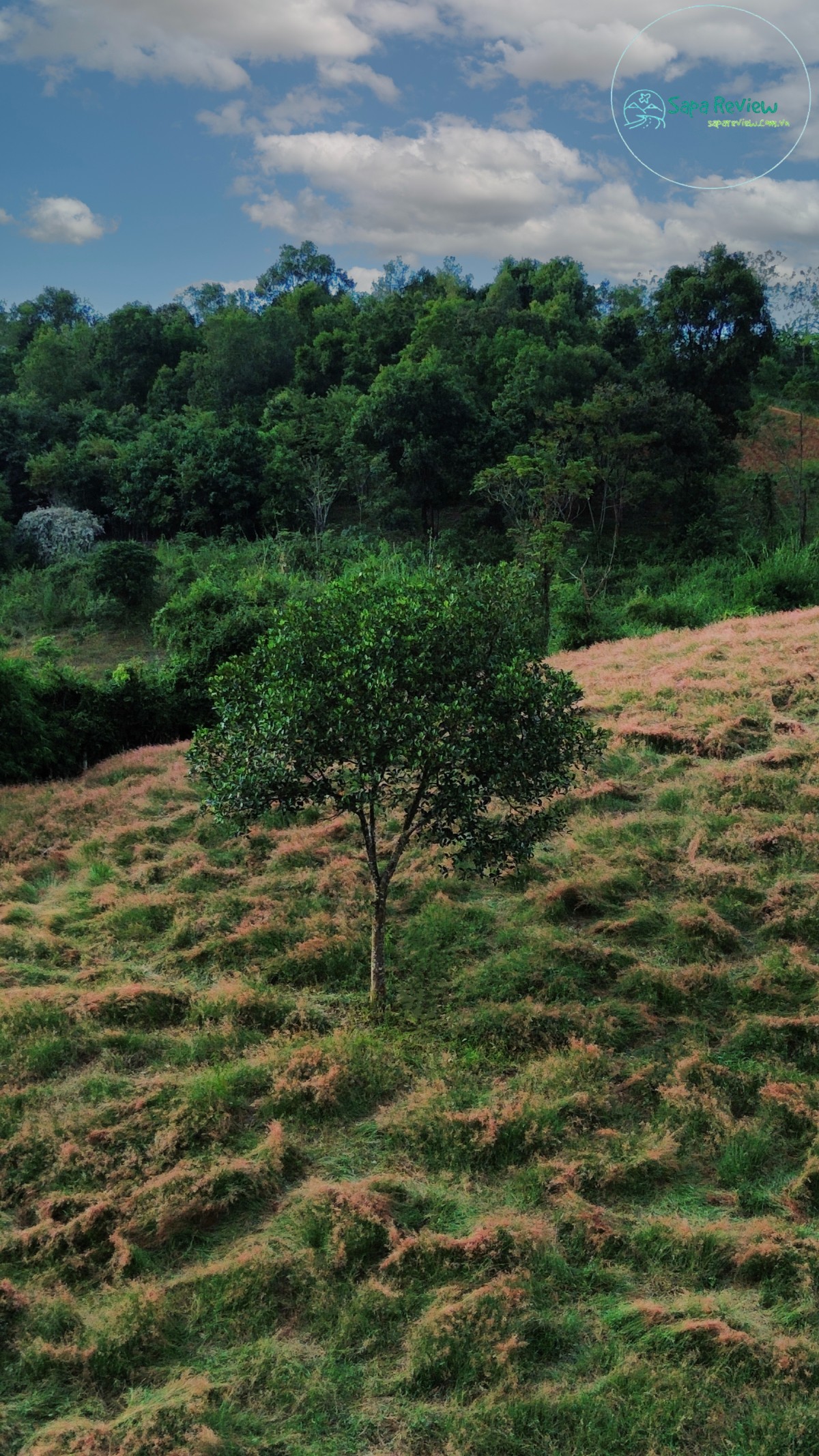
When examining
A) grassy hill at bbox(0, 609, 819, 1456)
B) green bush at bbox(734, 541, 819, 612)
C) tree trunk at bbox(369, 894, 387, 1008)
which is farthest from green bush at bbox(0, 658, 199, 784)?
green bush at bbox(734, 541, 819, 612)

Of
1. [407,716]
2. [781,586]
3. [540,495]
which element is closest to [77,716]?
[407,716]

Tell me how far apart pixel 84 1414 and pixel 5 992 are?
15.9ft

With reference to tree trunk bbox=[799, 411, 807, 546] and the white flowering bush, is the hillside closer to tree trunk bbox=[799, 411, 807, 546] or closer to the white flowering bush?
tree trunk bbox=[799, 411, 807, 546]

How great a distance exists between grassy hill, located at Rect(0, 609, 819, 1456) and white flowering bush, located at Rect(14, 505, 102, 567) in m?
19.7

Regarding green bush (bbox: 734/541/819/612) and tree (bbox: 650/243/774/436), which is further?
tree (bbox: 650/243/774/436)

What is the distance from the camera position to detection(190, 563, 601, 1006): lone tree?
25.6 feet

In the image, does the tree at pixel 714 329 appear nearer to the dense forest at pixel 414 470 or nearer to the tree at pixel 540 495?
the dense forest at pixel 414 470

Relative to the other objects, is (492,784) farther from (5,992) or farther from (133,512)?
(133,512)

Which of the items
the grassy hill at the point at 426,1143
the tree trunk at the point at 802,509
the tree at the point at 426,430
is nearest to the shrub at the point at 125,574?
the tree at the point at 426,430

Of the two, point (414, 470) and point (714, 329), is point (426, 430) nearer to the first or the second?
point (414, 470)

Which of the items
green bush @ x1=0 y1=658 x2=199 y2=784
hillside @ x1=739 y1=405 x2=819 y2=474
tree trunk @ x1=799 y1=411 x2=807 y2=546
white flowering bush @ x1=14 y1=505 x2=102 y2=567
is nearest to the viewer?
green bush @ x1=0 y1=658 x2=199 y2=784

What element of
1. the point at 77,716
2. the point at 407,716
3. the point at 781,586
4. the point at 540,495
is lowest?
the point at 77,716

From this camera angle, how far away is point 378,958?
353 inches

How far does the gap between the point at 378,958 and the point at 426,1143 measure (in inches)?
78.6
